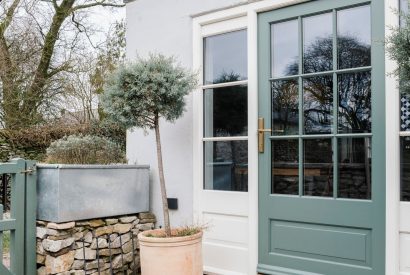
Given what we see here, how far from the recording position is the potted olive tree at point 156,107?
3127mm

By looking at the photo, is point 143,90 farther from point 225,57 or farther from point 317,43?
point 317,43

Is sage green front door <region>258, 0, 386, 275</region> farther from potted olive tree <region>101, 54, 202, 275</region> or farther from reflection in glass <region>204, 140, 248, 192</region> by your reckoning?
potted olive tree <region>101, 54, 202, 275</region>

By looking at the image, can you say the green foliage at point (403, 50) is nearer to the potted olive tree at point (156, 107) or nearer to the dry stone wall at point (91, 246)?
the potted olive tree at point (156, 107)

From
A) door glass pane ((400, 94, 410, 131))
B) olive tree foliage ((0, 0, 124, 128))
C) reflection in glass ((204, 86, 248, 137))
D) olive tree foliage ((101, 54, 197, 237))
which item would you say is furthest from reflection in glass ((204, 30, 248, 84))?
olive tree foliage ((0, 0, 124, 128))

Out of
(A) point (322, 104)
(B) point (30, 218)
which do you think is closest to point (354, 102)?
Result: (A) point (322, 104)

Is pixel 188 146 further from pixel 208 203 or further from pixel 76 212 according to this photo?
pixel 76 212

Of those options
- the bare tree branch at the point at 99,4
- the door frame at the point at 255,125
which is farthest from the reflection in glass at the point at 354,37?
the bare tree branch at the point at 99,4

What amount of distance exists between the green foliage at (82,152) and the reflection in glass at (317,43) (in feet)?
6.38

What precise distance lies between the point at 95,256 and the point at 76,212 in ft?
1.42

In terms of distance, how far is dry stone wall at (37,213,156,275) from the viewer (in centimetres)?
328

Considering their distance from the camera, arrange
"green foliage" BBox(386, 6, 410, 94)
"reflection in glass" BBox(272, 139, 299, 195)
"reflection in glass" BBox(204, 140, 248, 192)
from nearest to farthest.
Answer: "green foliage" BBox(386, 6, 410, 94) < "reflection in glass" BBox(272, 139, 299, 195) < "reflection in glass" BBox(204, 140, 248, 192)

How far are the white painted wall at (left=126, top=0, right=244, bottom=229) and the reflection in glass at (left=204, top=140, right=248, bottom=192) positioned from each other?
18cm

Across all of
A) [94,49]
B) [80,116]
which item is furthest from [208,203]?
[94,49]

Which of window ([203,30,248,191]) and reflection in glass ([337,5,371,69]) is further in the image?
window ([203,30,248,191])
